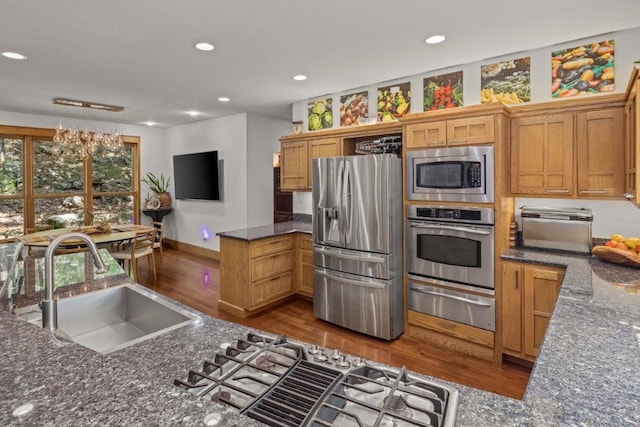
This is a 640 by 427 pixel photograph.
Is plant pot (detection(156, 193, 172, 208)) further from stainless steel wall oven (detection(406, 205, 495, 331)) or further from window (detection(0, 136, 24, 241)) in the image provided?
→ stainless steel wall oven (detection(406, 205, 495, 331))

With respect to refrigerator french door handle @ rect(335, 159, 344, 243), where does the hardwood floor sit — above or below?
below

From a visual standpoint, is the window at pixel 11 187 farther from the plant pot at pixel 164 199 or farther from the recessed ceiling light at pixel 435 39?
the recessed ceiling light at pixel 435 39

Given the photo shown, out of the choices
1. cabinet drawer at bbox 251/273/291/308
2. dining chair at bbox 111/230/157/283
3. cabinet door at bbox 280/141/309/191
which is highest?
cabinet door at bbox 280/141/309/191

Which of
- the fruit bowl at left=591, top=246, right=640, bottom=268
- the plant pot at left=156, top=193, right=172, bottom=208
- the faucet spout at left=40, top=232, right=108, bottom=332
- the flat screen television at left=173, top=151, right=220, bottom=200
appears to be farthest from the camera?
the plant pot at left=156, top=193, right=172, bottom=208

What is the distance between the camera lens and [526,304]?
2.71 m

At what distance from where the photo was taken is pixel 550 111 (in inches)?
109

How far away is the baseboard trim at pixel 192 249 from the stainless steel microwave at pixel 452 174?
171 inches

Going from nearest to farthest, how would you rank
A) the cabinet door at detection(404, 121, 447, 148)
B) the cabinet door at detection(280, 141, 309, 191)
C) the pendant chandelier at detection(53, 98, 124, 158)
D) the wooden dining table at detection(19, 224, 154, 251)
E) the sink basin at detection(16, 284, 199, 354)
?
the sink basin at detection(16, 284, 199, 354)
the cabinet door at detection(404, 121, 447, 148)
the wooden dining table at detection(19, 224, 154, 251)
the cabinet door at detection(280, 141, 309, 191)
the pendant chandelier at detection(53, 98, 124, 158)

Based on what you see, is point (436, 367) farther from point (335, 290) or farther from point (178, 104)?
point (178, 104)

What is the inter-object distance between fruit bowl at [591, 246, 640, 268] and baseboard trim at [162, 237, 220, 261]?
546 cm

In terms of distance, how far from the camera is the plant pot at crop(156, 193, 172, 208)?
714cm

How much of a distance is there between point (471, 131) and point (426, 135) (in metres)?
0.38

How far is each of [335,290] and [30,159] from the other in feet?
18.5

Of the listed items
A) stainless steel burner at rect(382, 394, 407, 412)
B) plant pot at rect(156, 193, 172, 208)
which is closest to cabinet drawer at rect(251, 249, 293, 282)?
stainless steel burner at rect(382, 394, 407, 412)
